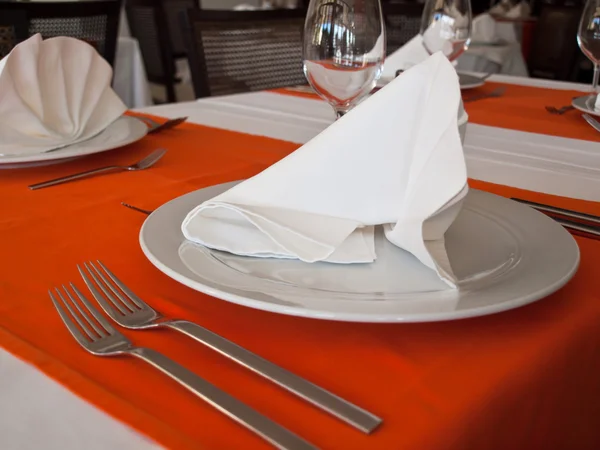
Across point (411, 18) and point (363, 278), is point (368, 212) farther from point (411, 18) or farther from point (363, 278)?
point (411, 18)

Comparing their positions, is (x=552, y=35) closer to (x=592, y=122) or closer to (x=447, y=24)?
(x=447, y=24)

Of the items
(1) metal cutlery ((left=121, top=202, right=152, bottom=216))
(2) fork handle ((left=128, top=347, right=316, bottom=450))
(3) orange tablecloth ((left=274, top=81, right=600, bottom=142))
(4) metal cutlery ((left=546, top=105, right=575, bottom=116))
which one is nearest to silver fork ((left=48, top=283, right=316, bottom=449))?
(2) fork handle ((left=128, top=347, right=316, bottom=450))

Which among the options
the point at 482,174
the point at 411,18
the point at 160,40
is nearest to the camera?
the point at 482,174

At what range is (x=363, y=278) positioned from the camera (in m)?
0.44

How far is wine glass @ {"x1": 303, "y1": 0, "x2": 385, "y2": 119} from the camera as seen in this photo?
2.27ft

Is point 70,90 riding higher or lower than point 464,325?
higher

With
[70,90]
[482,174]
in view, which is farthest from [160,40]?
[482,174]

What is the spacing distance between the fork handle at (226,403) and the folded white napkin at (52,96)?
0.50m

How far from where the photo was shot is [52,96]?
33.7 inches

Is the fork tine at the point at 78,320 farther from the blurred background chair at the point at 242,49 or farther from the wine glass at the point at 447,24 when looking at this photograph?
the blurred background chair at the point at 242,49

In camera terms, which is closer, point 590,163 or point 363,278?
point 363,278

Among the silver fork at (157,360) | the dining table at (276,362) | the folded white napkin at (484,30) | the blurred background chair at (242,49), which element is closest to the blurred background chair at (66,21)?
the blurred background chair at (242,49)

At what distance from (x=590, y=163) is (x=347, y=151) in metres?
0.46

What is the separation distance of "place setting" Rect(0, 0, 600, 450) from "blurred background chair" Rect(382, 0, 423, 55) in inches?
60.4
